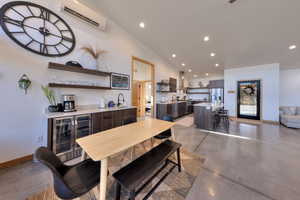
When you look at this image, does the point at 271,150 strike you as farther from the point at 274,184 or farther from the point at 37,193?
the point at 37,193

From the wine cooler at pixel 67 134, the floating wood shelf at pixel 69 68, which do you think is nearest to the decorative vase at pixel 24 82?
the floating wood shelf at pixel 69 68

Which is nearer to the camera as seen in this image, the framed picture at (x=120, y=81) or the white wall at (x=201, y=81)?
the framed picture at (x=120, y=81)

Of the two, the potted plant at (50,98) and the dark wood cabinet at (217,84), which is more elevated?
the dark wood cabinet at (217,84)

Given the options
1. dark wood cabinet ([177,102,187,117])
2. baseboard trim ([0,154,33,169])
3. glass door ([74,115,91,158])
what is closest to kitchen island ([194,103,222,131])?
dark wood cabinet ([177,102,187,117])

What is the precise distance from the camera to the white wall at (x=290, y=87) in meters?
5.43

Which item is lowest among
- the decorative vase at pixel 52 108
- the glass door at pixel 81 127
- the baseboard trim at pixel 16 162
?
the baseboard trim at pixel 16 162

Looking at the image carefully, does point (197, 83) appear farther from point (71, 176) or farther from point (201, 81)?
point (71, 176)

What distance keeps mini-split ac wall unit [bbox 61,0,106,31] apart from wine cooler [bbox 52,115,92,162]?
2.55 meters

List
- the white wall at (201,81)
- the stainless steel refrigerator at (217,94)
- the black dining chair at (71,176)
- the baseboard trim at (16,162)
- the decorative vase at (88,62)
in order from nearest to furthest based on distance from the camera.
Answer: the black dining chair at (71,176) → the baseboard trim at (16,162) → the decorative vase at (88,62) → the stainless steel refrigerator at (217,94) → the white wall at (201,81)

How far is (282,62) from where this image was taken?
16.1 feet

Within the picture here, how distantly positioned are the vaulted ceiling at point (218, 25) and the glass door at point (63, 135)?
11.2 feet

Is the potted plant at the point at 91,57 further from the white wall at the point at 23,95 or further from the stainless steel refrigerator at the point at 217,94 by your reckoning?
the stainless steel refrigerator at the point at 217,94

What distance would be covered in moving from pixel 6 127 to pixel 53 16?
8.15 ft

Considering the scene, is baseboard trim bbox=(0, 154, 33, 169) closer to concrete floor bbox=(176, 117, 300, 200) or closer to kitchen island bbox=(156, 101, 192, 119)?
concrete floor bbox=(176, 117, 300, 200)
